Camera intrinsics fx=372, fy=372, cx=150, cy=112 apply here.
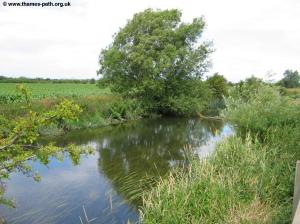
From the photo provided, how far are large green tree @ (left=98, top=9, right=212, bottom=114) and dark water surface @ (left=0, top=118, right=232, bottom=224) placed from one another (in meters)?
12.2

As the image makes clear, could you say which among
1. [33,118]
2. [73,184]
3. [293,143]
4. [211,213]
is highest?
[33,118]

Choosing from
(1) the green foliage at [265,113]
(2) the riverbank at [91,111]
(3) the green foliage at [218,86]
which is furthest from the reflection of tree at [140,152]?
(3) the green foliage at [218,86]

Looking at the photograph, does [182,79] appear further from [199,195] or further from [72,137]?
[199,195]

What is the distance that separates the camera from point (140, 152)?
1662cm

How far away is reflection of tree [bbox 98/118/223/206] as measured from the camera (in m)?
11.6

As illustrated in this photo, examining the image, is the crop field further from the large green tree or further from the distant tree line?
the distant tree line

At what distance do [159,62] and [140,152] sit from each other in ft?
51.5

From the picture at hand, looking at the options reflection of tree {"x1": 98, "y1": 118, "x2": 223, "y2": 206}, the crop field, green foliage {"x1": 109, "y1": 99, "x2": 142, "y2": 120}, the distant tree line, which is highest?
the distant tree line

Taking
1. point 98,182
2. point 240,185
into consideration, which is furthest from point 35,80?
point 240,185

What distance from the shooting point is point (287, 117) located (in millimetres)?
11883

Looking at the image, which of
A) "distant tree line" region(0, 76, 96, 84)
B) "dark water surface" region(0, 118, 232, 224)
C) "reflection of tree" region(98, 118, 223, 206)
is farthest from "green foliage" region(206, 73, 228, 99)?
"distant tree line" region(0, 76, 96, 84)

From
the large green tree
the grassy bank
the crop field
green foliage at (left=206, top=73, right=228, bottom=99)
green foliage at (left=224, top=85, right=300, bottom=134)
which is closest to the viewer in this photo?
the grassy bank

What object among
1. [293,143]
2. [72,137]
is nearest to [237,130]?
[293,143]

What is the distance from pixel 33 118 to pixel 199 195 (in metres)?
3.69
